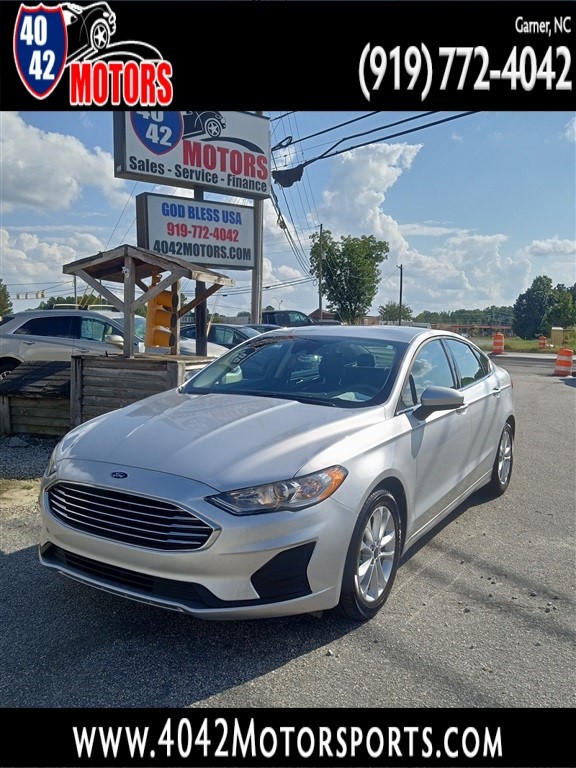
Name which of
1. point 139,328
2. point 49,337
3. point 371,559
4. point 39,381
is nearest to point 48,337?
point 49,337

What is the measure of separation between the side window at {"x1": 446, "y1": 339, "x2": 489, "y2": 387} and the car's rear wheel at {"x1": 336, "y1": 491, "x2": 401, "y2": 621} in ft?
5.96

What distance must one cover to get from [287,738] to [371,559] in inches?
42.3

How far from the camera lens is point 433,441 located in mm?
3957

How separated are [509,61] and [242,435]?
6.82 m

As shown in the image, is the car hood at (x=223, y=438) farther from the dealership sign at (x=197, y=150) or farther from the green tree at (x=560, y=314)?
the green tree at (x=560, y=314)

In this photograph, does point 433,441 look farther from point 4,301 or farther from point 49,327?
point 4,301

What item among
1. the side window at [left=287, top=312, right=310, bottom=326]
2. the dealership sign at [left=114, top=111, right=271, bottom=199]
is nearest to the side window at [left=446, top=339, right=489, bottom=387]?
the dealership sign at [left=114, top=111, right=271, bottom=199]

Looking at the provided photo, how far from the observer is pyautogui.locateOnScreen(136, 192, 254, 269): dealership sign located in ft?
32.3

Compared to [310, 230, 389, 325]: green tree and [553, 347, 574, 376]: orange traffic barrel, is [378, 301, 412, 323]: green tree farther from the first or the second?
[553, 347, 574, 376]: orange traffic barrel

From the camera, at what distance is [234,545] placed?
2676 mm

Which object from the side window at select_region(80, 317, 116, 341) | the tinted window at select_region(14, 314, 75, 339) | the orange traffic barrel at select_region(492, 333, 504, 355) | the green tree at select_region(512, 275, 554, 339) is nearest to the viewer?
the tinted window at select_region(14, 314, 75, 339)

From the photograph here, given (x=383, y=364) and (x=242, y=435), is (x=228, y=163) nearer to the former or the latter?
(x=383, y=364)

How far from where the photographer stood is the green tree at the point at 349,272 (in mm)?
40531

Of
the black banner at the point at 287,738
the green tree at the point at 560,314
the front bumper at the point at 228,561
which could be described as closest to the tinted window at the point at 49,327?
the front bumper at the point at 228,561
